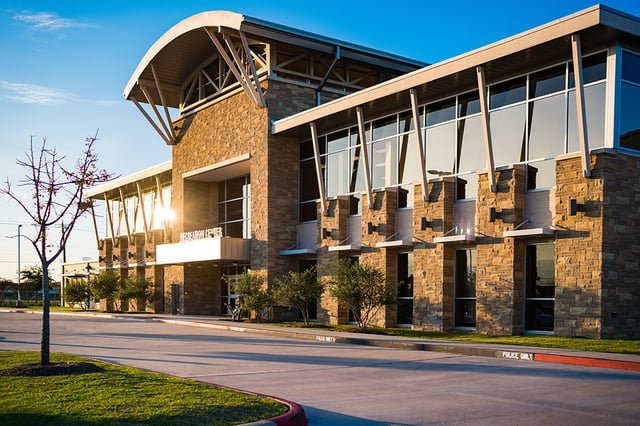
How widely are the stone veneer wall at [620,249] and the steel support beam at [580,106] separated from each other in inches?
15.6

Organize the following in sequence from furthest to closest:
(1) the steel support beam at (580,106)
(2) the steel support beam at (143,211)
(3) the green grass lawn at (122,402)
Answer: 1. (2) the steel support beam at (143,211)
2. (1) the steel support beam at (580,106)
3. (3) the green grass lawn at (122,402)

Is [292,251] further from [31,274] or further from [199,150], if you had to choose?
[31,274]

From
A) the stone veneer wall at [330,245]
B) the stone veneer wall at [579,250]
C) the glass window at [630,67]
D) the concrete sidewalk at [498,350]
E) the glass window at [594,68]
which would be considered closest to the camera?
the concrete sidewalk at [498,350]

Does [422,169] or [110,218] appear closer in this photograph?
[422,169]

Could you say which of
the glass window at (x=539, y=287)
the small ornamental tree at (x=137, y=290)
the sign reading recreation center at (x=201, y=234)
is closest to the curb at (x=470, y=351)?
the glass window at (x=539, y=287)

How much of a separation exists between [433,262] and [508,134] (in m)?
5.46

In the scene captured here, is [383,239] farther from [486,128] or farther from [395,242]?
[486,128]

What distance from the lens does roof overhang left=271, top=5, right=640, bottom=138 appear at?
723 inches

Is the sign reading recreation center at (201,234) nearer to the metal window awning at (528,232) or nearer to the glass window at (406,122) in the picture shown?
the glass window at (406,122)

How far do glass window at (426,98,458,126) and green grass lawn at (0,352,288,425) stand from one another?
17332mm

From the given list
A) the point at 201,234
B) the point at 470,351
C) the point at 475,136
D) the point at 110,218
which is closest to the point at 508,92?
the point at 475,136

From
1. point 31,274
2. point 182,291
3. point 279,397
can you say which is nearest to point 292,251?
point 182,291

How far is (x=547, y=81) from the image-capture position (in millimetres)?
21453

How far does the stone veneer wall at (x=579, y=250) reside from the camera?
1870 cm
